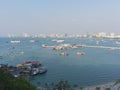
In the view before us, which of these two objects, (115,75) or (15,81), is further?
(115,75)

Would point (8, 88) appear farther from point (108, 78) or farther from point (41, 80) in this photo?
point (108, 78)

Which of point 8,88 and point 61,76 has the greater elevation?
point 8,88

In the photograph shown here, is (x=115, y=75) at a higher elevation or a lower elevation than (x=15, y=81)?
lower

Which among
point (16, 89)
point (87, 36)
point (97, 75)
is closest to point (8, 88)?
point (16, 89)

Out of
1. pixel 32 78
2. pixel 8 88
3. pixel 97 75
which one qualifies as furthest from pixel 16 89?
Answer: pixel 97 75

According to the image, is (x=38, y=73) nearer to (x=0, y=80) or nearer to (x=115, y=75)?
(x=115, y=75)

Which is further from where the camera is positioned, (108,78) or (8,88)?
(108,78)

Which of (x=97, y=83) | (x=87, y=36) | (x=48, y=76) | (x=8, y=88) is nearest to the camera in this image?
(x=8, y=88)

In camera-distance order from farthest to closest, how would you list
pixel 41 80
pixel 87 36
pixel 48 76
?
pixel 87 36, pixel 48 76, pixel 41 80

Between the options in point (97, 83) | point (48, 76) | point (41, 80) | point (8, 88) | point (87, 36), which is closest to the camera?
point (8, 88)
